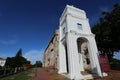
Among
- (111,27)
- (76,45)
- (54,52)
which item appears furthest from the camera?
(54,52)

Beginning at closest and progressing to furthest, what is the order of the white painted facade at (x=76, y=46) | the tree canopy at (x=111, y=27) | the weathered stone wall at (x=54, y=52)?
the white painted facade at (x=76, y=46), the tree canopy at (x=111, y=27), the weathered stone wall at (x=54, y=52)

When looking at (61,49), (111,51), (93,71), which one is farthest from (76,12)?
(111,51)

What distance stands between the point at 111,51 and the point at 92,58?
60.4 ft

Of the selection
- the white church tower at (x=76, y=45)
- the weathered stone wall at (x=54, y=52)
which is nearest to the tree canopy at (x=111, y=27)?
the white church tower at (x=76, y=45)

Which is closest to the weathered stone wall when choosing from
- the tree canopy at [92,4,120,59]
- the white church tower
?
the white church tower

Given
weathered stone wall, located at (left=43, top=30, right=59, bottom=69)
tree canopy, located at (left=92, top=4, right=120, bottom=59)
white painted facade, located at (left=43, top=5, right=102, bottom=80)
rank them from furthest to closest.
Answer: weathered stone wall, located at (left=43, top=30, right=59, bottom=69), tree canopy, located at (left=92, top=4, right=120, bottom=59), white painted facade, located at (left=43, top=5, right=102, bottom=80)

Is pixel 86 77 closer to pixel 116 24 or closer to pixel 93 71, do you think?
pixel 93 71

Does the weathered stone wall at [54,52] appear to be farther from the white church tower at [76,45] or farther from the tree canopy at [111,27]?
the tree canopy at [111,27]

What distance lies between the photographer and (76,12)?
1546 cm

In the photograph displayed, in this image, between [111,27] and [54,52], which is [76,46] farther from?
[54,52]

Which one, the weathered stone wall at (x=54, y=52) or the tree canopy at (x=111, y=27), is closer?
the tree canopy at (x=111, y=27)

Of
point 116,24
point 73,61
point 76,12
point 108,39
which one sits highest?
point 76,12

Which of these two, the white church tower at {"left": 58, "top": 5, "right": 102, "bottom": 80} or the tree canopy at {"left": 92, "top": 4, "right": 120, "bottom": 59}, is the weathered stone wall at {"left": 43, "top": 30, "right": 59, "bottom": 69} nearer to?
the white church tower at {"left": 58, "top": 5, "right": 102, "bottom": 80}

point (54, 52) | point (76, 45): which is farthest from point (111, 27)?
point (54, 52)
